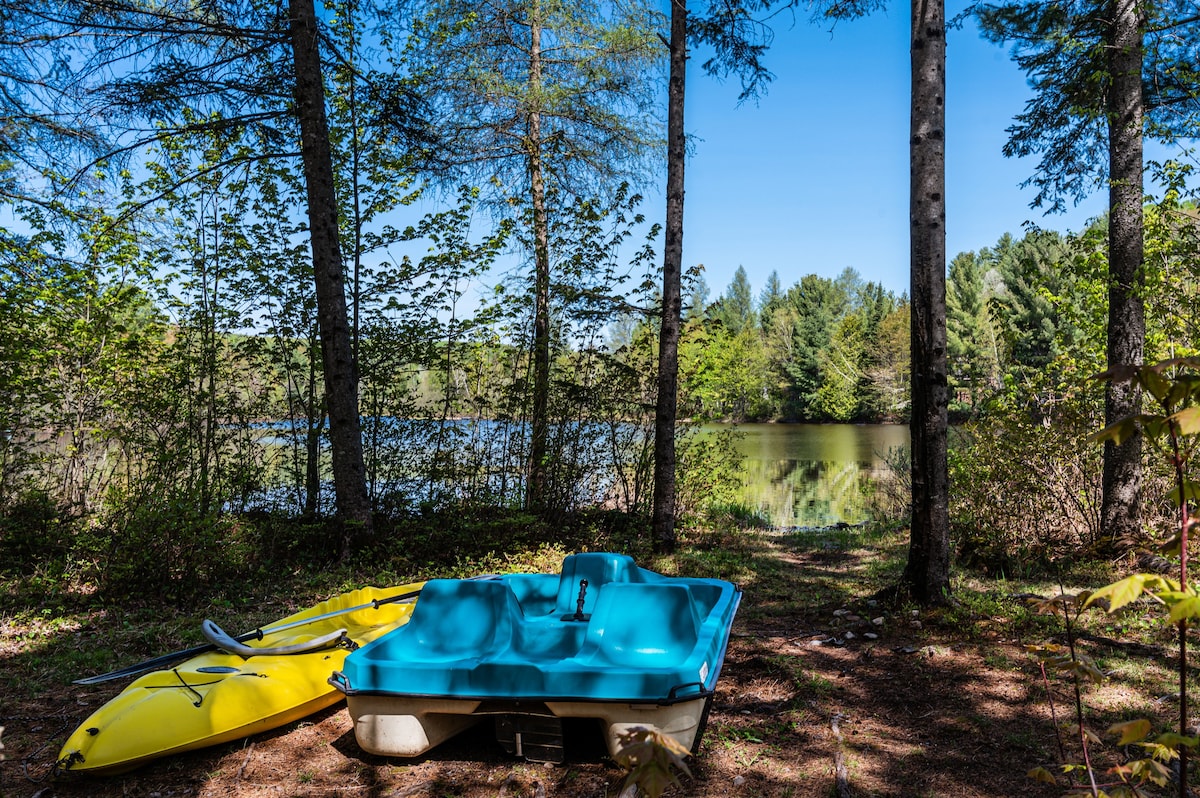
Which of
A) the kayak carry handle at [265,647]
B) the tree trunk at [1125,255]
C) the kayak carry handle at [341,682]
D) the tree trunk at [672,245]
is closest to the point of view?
the kayak carry handle at [341,682]

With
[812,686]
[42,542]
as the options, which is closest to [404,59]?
[42,542]

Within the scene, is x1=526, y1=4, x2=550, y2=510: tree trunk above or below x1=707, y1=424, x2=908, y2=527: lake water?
above

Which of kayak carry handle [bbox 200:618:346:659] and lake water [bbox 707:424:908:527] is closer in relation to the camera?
kayak carry handle [bbox 200:618:346:659]

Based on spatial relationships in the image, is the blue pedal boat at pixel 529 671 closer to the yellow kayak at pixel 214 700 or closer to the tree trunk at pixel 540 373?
Result: the yellow kayak at pixel 214 700

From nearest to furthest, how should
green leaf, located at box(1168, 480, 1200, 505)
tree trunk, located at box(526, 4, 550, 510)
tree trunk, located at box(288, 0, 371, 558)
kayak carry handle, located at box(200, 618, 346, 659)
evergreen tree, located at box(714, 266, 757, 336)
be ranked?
green leaf, located at box(1168, 480, 1200, 505)
kayak carry handle, located at box(200, 618, 346, 659)
tree trunk, located at box(288, 0, 371, 558)
tree trunk, located at box(526, 4, 550, 510)
evergreen tree, located at box(714, 266, 757, 336)

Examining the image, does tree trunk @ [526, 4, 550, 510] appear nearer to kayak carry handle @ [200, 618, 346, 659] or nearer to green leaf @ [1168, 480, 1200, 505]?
kayak carry handle @ [200, 618, 346, 659]

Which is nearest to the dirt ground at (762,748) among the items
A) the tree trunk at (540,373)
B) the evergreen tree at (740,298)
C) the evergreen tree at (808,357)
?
the tree trunk at (540,373)

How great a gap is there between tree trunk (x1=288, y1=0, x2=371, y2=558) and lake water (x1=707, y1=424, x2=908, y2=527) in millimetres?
6241

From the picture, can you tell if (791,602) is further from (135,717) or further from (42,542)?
(42,542)

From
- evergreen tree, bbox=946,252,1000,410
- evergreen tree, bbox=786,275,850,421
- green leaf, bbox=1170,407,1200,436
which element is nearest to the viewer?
green leaf, bbox=1170,407,1200,436

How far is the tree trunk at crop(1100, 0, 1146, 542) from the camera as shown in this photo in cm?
720

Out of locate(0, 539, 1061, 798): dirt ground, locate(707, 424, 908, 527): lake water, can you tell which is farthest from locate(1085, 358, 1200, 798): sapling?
locate(707, 424, 908, 527): lake water

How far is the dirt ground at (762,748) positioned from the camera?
3.19 m

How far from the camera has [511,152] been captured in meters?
10.7
